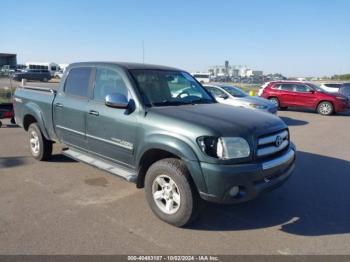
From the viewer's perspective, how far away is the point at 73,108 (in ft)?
17.3

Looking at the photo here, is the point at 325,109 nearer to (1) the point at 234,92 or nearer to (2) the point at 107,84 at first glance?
(1) the point at 234,92

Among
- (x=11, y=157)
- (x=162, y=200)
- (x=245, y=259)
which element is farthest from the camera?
(x=11, y=157)

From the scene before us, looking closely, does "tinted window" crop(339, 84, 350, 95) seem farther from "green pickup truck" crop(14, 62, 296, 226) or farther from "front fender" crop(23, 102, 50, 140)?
"front fender" crop(23, 102, 50, 140)

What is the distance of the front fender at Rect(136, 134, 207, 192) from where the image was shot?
359 centimetres

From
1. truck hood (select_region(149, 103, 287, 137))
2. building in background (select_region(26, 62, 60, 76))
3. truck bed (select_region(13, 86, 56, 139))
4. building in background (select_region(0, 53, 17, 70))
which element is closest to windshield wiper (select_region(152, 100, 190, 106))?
truck hood (select_region(149, 103, 287, 137))

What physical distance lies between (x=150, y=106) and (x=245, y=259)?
2158 millimetres

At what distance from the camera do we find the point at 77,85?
17.8ft

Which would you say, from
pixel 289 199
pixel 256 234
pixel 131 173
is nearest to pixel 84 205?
pixel 131 173

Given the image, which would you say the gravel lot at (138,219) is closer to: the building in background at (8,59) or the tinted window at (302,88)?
the tinted window at (302,88)

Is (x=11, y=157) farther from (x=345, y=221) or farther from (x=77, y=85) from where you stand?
(x=345, y=221)

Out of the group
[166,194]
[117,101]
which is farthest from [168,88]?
[166,194]

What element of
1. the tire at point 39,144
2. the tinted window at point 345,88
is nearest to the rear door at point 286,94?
the tinted window at point 345,88

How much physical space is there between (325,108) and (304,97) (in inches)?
46.2

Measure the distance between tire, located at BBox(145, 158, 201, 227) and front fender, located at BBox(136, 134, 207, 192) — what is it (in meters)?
0.14
